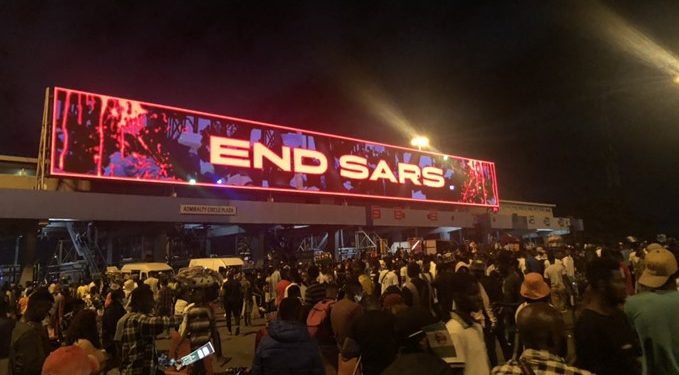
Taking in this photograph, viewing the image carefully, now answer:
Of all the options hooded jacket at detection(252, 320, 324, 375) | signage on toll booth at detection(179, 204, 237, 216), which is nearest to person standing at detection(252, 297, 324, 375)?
hooded jacket at detection(252, 320, 324, 375)

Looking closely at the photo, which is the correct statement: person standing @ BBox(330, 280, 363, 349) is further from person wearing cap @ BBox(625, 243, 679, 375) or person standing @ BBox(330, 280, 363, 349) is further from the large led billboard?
the large led billboard

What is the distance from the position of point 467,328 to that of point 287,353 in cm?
152

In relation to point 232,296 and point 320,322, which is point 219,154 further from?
point 320,322

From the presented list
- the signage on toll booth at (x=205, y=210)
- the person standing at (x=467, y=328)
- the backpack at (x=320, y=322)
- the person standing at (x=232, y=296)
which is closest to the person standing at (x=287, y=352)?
the person standing at (x=467, y=328)

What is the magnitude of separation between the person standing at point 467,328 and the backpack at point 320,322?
8.27 feet

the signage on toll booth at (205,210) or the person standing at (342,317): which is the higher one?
the signage on toll booth at (205,210)

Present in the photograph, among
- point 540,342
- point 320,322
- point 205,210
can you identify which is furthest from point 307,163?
point 540,342

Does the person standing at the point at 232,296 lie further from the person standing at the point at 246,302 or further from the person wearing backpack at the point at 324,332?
the person wearing backpack at the point at 324,332

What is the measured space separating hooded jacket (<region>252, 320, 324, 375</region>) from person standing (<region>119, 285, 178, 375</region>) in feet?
6.17

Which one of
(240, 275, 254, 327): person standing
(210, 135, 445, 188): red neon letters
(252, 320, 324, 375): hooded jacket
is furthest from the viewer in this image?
(210, 135, 445, 188): red neon letters

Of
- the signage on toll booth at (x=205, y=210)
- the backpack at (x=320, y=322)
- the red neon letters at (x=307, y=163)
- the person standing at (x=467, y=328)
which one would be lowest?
the backpack at (x=320, y=322)

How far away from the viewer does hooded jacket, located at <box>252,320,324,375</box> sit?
3.74 metres

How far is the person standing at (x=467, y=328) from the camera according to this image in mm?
3459

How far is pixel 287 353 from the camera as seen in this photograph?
3.76 metres
